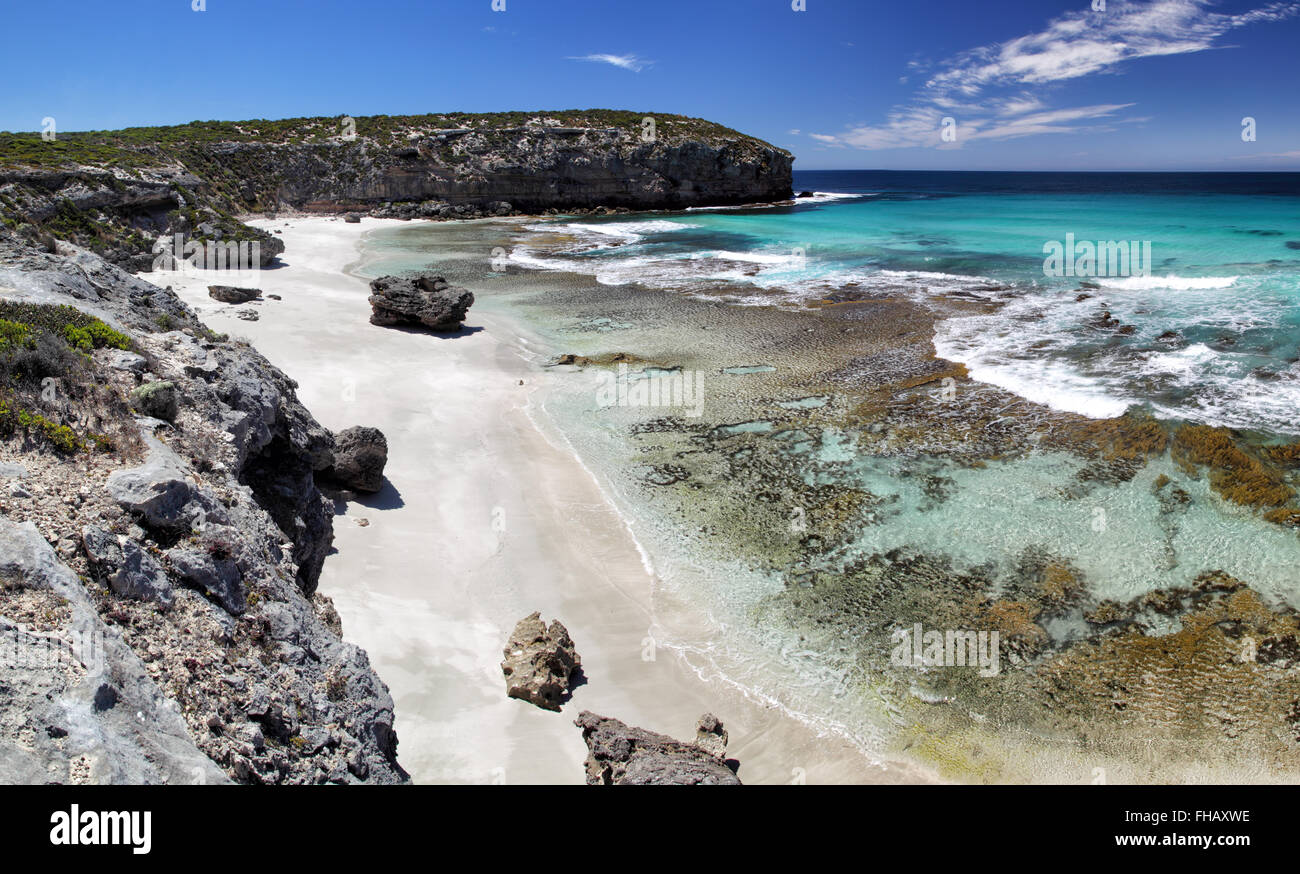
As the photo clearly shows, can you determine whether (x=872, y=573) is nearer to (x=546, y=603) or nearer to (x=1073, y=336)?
(x=546, y=603)

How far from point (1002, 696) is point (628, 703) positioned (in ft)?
14.2

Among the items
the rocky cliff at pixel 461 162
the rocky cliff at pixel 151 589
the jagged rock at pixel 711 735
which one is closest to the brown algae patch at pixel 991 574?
the jagged rock at pixel 711 735

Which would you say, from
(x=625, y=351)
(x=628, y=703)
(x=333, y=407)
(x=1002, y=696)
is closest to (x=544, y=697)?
(x=628, y=703)

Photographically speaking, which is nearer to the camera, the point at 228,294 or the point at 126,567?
the point at 126,567

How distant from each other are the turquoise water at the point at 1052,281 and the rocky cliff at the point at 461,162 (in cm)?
1131

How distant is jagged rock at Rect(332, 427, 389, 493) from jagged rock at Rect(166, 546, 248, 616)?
5.51 meters

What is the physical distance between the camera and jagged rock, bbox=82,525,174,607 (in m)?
4.43

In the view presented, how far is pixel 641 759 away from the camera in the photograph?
590 cm

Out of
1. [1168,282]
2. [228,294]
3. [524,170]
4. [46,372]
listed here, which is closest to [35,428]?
[46,372]

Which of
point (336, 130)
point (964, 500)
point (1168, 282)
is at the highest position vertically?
point (336, 130)

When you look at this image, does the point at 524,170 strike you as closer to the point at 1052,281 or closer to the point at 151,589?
the point at 1052,281

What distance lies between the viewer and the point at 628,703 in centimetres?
775

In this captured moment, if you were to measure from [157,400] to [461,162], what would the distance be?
219 feet

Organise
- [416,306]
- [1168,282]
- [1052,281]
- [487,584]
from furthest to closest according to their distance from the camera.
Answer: [1052,281] < [1168,282] < [416,306] < [487,584]
